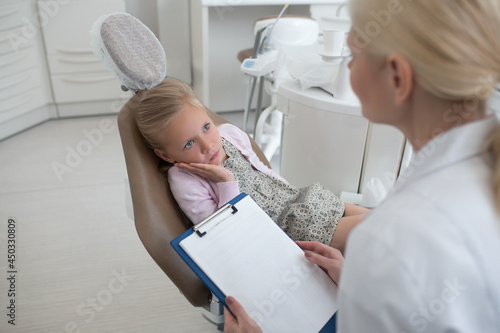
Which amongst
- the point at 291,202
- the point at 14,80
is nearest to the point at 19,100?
the point at 14,80

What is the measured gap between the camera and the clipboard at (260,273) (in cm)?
92

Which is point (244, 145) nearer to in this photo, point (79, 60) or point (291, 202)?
point (291, 202)

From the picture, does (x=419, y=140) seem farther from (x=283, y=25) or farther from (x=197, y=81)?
(x=197, y=81)

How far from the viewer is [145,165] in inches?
45.4

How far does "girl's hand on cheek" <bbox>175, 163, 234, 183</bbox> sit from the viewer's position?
3.77 feet

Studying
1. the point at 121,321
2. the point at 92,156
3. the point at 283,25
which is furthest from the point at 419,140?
the point at 92,156

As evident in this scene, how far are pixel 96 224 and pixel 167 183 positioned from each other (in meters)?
1.05

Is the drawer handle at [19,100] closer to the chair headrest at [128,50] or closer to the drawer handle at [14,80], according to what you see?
the drawer handle at [14,80]

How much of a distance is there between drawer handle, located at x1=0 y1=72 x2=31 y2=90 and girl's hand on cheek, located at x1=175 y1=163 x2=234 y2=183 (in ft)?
6.77

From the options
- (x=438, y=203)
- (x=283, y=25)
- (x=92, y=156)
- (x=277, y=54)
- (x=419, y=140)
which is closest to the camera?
(x=438, y=203)

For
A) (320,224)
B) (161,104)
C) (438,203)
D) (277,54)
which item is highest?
(438,203)

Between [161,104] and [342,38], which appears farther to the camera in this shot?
[342,38]

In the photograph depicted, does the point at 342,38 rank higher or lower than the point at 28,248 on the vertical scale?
higher

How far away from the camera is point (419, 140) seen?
66cm
